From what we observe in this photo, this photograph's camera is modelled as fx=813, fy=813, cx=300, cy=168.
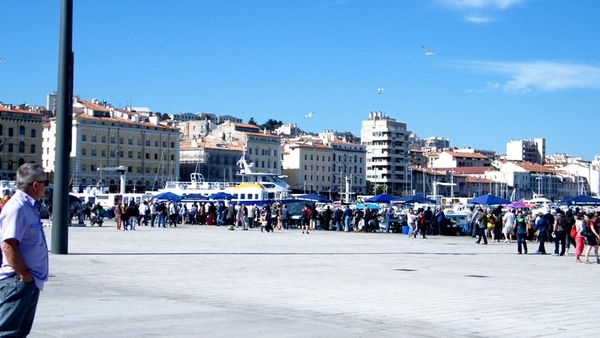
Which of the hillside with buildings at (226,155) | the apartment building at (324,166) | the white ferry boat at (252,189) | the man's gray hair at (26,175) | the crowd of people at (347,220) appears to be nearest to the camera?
the man's gray hair at (26,175)

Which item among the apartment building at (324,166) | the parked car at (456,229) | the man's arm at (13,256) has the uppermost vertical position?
the apartment building at (324,166)

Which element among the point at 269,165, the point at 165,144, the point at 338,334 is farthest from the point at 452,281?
the point at 269,165

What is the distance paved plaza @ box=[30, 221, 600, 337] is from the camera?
948 centimetres

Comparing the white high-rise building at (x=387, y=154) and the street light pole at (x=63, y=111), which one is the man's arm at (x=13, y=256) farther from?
the white high-rise building at (x=387, y=154)

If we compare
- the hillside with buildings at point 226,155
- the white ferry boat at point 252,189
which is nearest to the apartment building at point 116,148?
the hillside with buildings at point 226,155

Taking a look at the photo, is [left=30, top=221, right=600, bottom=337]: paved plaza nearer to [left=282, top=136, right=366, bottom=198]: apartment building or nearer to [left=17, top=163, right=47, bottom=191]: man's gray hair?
[left=17, top=163, right=47, bottom=191]: man's gray hair

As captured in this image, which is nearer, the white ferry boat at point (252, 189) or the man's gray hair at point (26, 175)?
the man's gray hair at point (26, 175)

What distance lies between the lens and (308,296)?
12805 millimetres

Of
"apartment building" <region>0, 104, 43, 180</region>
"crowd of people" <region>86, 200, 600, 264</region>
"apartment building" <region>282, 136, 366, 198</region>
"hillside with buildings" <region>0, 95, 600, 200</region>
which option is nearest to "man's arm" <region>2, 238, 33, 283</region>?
"crowd of people" <region>86, 200, 600, 264</region>

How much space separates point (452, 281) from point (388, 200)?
35683 millimetres

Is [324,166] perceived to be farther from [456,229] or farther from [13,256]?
[13,256]

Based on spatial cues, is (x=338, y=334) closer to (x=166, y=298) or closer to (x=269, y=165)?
(x=166, y=298)

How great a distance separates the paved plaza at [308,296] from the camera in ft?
31.1

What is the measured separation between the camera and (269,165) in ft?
462
